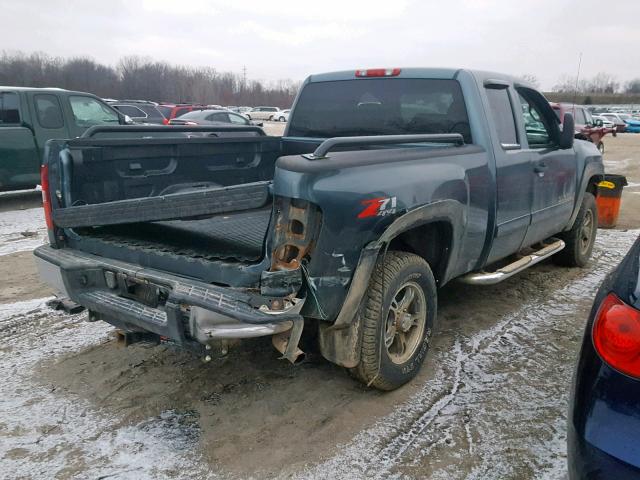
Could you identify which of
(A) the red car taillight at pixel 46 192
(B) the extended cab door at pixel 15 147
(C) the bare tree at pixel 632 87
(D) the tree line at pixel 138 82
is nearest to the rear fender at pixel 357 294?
(A) the red car taillight at pixel 46 192

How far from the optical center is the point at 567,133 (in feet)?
15.3

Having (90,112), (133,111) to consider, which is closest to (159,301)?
(90,112)

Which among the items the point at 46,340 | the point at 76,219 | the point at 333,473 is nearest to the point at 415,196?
the point at 333,473

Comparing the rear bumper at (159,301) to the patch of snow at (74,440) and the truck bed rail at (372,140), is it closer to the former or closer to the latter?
the patch of snow at (74,440)

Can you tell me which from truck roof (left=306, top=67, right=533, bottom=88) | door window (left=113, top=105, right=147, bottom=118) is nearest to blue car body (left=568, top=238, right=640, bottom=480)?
truck roof (left=306, top=67, right=533, bottom=88)

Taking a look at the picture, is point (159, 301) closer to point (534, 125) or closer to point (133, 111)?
point (534, 125)

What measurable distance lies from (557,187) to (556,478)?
119 inches

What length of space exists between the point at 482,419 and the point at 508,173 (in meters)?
1.85

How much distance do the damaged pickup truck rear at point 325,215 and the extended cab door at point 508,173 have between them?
2 cm

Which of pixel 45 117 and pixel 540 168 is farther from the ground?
pixel 45 117

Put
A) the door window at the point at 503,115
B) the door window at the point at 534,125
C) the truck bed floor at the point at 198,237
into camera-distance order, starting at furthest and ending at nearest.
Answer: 1. the door window at the point at 534,125
2. the door window at the point at 503,115
3. the truck bed floor at the point at 198,237

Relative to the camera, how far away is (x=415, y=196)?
3.00 metres

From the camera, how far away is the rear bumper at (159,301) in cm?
244

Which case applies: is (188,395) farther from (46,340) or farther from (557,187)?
(557,187)
